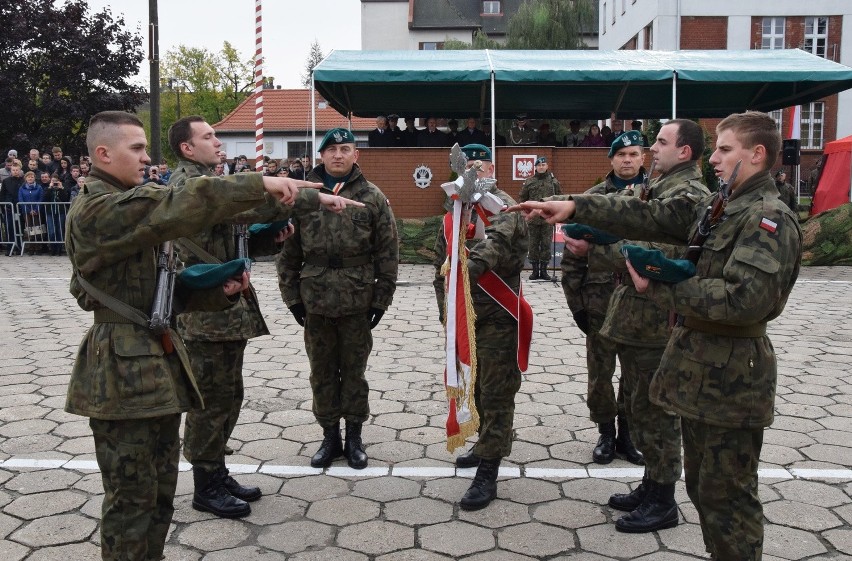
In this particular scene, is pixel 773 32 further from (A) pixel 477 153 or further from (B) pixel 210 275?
(B) pixel 210 275

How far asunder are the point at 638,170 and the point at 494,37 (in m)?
53.7

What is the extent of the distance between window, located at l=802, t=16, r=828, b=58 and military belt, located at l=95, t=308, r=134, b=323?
35.7 m

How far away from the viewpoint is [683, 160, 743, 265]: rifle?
3115mm

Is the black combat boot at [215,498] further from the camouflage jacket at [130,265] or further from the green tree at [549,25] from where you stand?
the green tree at [549,25]

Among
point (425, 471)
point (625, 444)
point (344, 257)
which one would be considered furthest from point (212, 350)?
point (625, 444)

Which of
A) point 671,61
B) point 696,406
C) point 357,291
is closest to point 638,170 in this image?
point 357,291

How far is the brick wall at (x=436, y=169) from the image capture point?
1600 cm

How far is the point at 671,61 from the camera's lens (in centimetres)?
1502

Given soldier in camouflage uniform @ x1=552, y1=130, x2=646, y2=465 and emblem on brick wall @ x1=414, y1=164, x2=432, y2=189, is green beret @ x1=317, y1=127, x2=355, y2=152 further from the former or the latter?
emblem on brick wall @ x1=414, y1=164, x2=432, y2=189

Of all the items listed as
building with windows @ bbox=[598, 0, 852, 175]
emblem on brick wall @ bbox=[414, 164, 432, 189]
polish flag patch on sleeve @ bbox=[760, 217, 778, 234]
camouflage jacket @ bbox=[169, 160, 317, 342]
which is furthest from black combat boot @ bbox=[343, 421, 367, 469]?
building with windows @ bbox=[598, 0, 852, 175]

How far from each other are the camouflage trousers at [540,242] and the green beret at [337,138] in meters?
8.13

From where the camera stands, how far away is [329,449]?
16.4 ft

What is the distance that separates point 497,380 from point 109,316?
2.27m

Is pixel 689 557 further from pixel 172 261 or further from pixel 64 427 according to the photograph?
pixel 64 427
